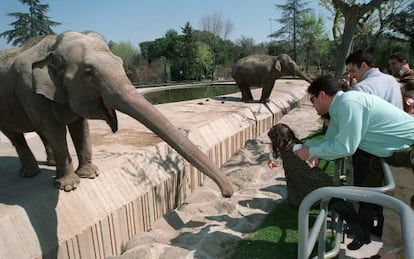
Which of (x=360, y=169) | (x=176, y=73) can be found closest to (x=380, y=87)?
(x=360, y=169)

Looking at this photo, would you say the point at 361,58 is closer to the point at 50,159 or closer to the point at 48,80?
the point at 48,80

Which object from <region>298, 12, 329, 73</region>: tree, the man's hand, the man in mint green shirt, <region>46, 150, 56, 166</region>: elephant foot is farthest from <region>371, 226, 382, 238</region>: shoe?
<region>298, 12, 329, 73</region>: tree

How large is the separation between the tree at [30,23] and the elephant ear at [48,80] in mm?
37738

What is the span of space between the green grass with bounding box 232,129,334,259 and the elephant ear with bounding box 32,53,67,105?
8.40 ft

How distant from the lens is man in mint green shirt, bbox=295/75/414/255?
8.48 feet

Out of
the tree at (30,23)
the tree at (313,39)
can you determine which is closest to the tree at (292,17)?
the tree at (313,39)

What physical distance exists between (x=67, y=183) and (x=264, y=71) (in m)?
8.57

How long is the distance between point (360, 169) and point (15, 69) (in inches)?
147

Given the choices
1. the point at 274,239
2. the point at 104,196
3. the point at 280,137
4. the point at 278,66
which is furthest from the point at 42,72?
the point at 278,66

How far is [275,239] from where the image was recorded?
413 centimetres

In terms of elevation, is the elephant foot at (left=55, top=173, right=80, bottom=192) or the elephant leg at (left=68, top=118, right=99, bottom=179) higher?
the elephant leg at (left=68, top=118, right=99, bottom=179)

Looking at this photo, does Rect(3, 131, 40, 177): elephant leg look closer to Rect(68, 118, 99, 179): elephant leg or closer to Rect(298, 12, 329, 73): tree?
Rect(68, 118, 99, 179): elephant leg

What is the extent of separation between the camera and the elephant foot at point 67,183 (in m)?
3.96

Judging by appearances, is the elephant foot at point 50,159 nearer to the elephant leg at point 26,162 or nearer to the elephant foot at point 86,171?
the elephant leg at point 26,162
